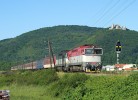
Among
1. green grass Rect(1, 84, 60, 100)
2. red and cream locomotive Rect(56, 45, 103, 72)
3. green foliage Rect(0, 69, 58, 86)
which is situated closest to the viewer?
green grass Rect(1, 84, 60, 100)

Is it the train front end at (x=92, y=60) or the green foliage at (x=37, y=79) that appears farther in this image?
the train front end at (x=92, y=60)

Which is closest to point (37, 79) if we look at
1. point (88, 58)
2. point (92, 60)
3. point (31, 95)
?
point (88, 58)

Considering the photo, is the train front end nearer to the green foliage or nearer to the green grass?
the green foliage

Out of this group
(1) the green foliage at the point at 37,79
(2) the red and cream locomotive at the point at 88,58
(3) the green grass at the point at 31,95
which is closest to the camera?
(3) the green grass at the point at 31,95

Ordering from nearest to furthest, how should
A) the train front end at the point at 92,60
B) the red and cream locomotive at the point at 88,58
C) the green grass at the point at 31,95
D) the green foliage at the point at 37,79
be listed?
1. the green grass at the point at 31,95
2. the green foliage at the point at 37,79
3. the train front end at the point at 92,60
4. the red and cream locomotive at the point at 88,58

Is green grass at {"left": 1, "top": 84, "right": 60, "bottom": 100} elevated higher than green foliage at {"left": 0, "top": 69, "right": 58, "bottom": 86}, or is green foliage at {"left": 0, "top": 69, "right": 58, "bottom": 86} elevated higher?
green foliage at {"left": 0, "top": 69, "right": 58, "bottom": 86}

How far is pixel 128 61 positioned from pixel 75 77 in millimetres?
111445

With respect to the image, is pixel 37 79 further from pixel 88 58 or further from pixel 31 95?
pixel 31 95

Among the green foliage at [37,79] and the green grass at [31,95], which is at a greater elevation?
the green foliage at [37,79]

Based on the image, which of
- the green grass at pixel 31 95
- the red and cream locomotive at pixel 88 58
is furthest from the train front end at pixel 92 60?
the green grass at pixel 31 95

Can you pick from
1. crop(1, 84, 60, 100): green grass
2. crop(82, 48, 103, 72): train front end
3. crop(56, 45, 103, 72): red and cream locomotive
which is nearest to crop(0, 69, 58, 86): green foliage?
crop(56, 45, 103, 72): red and cream locomotive

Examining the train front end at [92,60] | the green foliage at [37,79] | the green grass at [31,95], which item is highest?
the train front end at [92,60]

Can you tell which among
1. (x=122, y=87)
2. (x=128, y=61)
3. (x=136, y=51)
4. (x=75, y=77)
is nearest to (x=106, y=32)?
(x=136, y=51)

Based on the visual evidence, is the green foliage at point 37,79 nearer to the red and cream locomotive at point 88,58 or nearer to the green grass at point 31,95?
the red and cream locomotive at point 88,58
